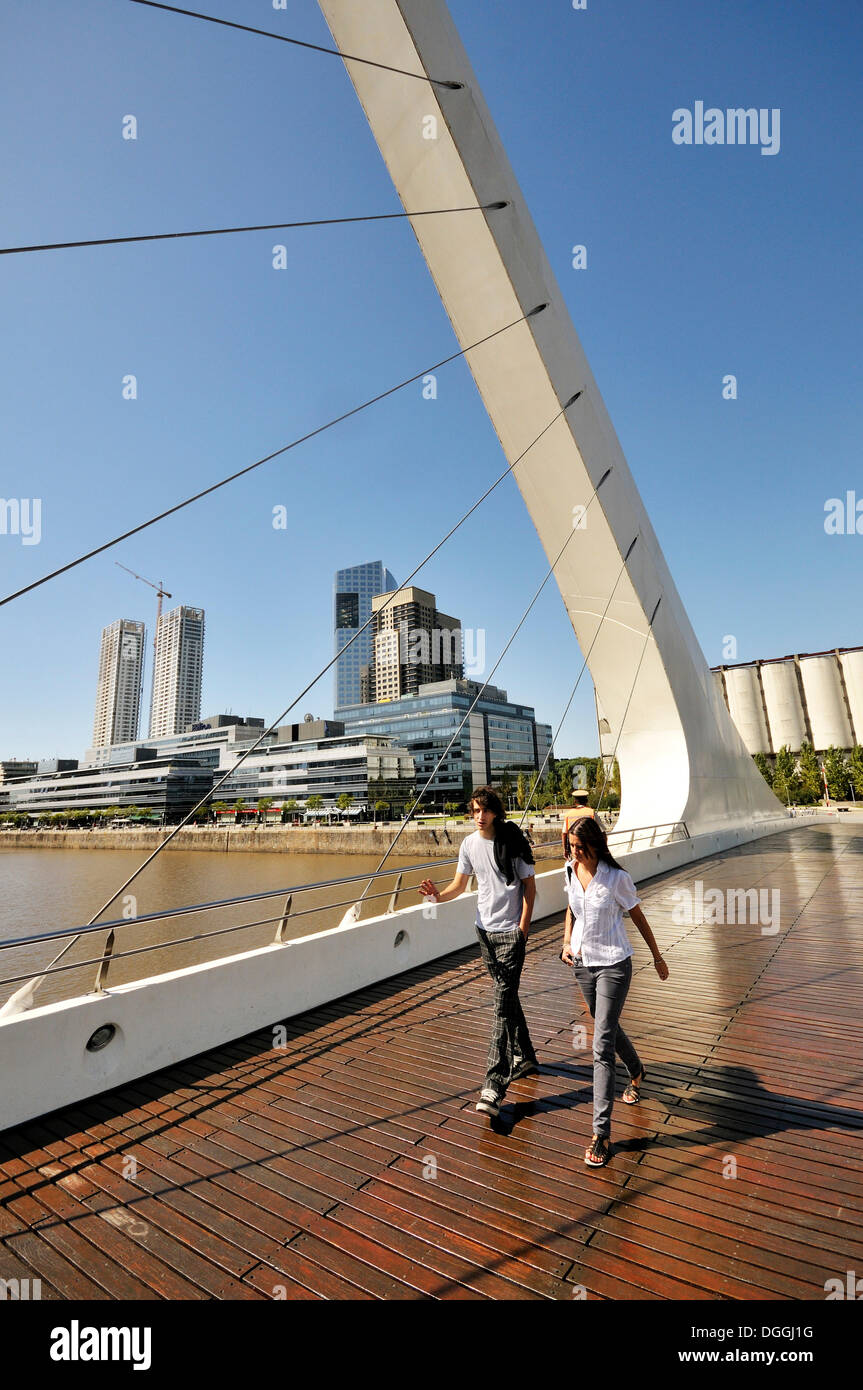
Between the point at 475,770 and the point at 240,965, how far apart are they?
276 feet

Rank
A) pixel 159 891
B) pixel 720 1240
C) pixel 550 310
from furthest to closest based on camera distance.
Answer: pixel 159 891, pixel 550 310, pixel 720 1240

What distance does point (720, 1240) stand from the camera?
248 centimetres

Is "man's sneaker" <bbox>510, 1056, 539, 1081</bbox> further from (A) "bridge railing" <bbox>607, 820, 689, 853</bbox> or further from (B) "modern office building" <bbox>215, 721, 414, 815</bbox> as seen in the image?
(B) "modern office building" <bbox>215, 721, 414, 815</bbox>

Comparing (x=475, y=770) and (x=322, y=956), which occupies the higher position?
(x=475, y=770)

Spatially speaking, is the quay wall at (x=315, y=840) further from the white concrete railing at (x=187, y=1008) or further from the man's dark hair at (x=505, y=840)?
the man's dark hair at (x=505, y=840)

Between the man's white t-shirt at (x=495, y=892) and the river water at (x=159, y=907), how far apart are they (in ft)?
3.94

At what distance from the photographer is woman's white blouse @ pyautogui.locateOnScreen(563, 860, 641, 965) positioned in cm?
318

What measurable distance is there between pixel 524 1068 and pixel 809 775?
89794 millimetres

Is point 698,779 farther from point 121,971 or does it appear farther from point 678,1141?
point 121,971

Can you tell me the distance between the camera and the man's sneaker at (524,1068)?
397 cm

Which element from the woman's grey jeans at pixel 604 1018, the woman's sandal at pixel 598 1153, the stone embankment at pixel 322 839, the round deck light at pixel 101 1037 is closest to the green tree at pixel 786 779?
the stone embankment at pixel 322 839

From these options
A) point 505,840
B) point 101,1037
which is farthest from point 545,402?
point 101,1037
